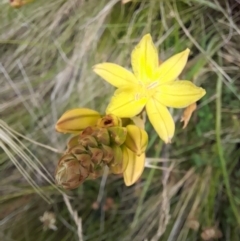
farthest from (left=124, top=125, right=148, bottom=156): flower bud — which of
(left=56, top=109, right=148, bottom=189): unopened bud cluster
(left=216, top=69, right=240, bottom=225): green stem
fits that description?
(left=216, top=69, right=240, bottom=225): green stem

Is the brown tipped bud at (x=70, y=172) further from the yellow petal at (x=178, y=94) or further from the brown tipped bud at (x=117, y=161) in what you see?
the yellow petal at (x=178, y=94)

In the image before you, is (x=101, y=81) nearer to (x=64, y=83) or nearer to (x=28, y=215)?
(x=64, y=83)

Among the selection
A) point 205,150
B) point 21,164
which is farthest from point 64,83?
point 205,150

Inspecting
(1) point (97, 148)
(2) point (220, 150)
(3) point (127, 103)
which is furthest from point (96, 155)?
(2) point (220, 150)

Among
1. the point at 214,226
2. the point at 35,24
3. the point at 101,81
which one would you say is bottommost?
the point at 214,226

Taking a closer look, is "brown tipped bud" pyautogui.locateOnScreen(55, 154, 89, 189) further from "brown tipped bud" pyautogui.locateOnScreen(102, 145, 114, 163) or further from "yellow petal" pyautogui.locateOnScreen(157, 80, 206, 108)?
"yellow petal" pyautogui.locateOnScreen(157, 80, 206, 108)

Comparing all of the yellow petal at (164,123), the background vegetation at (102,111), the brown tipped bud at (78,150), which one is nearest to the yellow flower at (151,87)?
the yellow petal at (164,123)
